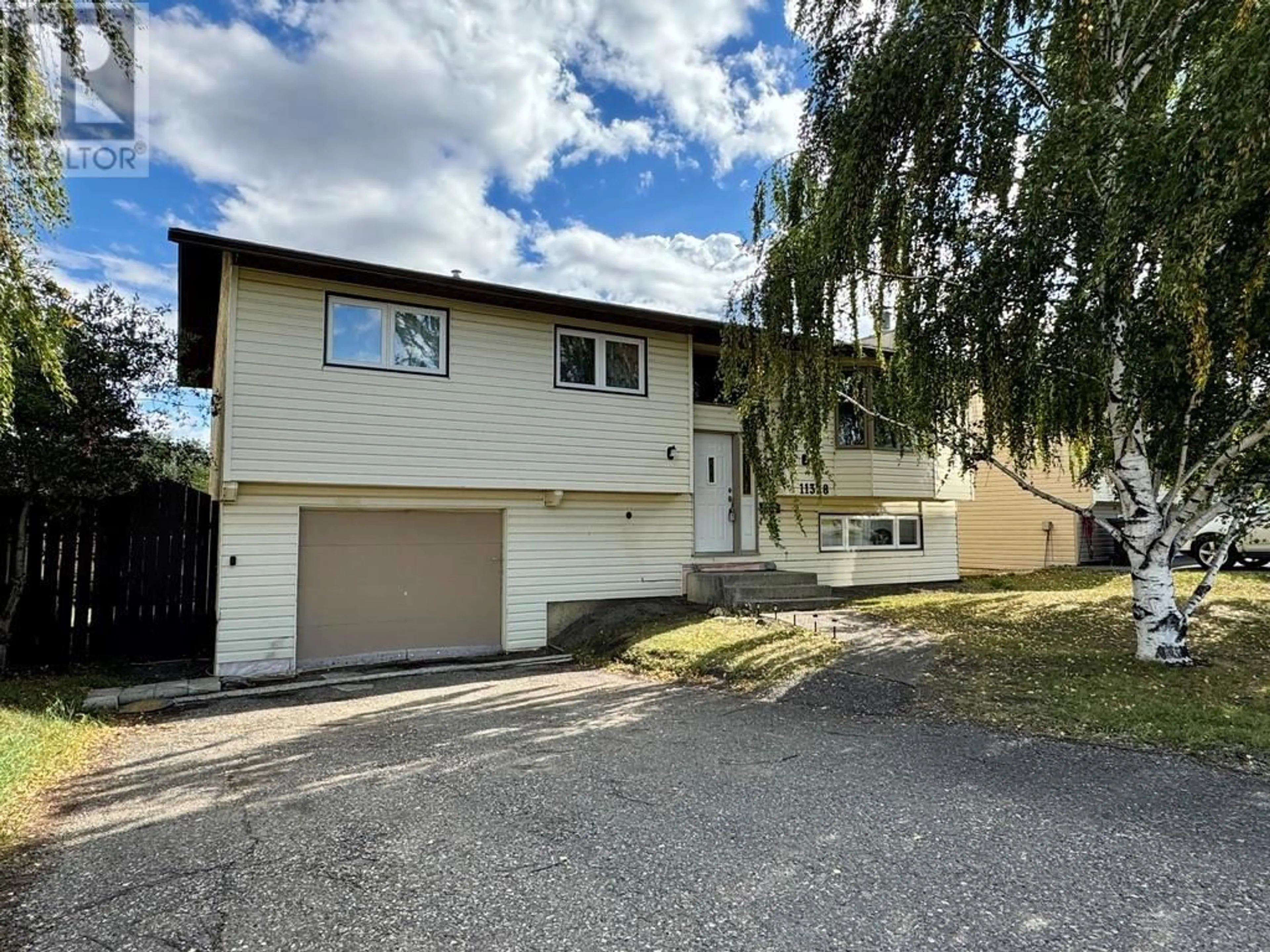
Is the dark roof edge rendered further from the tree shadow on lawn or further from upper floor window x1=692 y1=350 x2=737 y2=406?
the tree shadow on lawn

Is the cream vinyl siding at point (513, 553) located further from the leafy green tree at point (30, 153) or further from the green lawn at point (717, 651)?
the leafy green tree at point (30, 153)

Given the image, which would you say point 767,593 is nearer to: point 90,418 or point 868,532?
point 868,532

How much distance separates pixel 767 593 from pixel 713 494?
2375 millimetres

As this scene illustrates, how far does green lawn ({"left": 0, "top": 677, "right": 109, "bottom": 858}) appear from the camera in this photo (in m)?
4.18

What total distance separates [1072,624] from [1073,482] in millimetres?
1881

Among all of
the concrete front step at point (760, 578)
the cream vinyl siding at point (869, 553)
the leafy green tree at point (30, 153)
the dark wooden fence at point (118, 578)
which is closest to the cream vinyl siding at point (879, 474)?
the cream vinyl siding at point (869, 553)

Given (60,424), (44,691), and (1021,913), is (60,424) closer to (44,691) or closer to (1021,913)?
(44,691)

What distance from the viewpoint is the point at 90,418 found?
8.27 m

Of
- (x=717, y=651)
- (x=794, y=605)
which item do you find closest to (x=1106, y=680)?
(x=717, y=651)

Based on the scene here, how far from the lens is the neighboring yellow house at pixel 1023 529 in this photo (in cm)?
1855

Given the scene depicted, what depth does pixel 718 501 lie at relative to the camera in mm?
12898

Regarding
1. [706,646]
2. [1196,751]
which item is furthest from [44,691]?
[1196,751]

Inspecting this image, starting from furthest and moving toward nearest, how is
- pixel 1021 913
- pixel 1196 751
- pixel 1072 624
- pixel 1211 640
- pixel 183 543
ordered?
pixel 183 543 → pixel 1072 624 → pixel 1211 640 → pixel 1196 751 → pixel 1021 913

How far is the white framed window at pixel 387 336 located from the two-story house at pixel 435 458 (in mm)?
28
